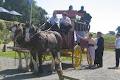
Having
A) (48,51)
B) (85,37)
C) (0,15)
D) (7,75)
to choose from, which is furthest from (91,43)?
(0,15)

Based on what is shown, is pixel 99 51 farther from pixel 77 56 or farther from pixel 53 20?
pixel 53 20

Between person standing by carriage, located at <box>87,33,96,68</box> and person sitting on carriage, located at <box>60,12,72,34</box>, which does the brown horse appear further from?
person standing by carriage, located at <box>87,33,96,68</box>

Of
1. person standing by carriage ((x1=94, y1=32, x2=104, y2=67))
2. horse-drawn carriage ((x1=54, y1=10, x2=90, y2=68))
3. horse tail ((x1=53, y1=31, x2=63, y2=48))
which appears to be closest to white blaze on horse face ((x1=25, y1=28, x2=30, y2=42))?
horse tail ((x1=53, y1=31, x2=63, y2=48))

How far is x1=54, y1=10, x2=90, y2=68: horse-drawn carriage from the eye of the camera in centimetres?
2017

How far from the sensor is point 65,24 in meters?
19.6

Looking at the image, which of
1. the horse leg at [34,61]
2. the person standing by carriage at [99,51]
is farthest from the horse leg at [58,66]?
the person standing by carriage at [99,51]

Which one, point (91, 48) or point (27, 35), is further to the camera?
point (91, 48)

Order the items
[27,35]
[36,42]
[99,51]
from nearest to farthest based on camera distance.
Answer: [27,35], [36,42], [99,51]

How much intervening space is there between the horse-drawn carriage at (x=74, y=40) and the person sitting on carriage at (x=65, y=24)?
0.25 m

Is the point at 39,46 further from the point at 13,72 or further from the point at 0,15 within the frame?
the point at 0,15

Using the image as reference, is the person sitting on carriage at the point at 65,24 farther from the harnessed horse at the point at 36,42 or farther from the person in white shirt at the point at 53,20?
the harnessed horse at the point at 36,42

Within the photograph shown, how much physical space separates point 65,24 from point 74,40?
41.4 inches

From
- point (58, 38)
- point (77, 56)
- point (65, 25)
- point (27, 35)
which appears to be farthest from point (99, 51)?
point (27, 35)

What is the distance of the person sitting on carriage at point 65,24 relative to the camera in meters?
19.6
